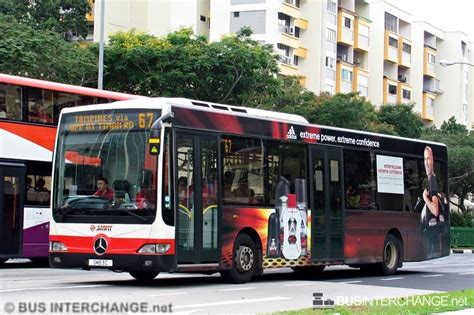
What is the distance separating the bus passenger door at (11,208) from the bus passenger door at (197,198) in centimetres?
631

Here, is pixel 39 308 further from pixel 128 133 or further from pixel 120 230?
pixel 128 133

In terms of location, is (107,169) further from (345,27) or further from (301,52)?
(345,27)

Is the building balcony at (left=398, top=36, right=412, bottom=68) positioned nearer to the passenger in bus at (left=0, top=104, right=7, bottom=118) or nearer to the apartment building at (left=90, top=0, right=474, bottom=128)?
the apartment building at (left=90, top=0, right=474, bottom=128)

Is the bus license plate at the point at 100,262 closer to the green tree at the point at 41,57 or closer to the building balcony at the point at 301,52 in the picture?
the green tree at the point at 41,57

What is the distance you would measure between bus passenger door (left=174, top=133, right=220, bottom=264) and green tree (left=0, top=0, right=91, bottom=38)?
39171 millimetres

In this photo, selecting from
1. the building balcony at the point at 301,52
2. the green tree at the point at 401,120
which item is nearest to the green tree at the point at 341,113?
the green tree at the point at 401,120

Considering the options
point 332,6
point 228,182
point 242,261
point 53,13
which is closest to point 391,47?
point 332,6

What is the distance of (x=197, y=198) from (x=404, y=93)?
6873 cm

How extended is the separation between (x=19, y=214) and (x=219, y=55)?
19268 millimetres

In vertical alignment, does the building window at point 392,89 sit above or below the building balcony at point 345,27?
below

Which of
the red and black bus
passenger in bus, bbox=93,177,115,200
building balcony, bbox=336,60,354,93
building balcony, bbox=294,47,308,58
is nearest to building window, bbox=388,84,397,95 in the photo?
building balcony, bbox=336,60,354,93

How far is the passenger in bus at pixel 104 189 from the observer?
14602 millimetres

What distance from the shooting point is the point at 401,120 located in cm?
6369

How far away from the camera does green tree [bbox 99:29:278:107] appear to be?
36875 mm
